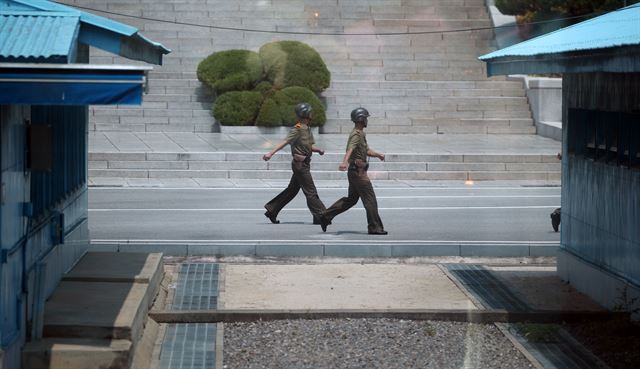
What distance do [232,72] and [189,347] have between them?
68.8 ft

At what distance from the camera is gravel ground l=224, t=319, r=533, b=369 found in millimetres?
9172

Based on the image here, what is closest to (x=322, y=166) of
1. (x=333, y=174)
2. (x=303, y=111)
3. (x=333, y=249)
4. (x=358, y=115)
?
(x=333, y=174)

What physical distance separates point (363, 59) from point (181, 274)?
22.3 metres

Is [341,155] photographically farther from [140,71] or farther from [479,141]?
[140,71]

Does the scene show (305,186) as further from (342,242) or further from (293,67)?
(293,67)

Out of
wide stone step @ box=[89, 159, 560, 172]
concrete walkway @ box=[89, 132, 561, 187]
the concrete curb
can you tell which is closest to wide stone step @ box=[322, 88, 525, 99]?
concrete walkway @ box=[89, 132, 561, 187]

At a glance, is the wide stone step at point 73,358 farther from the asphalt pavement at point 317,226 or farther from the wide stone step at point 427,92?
A: the wide stone step at point 427,92

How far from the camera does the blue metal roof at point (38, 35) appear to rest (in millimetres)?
7004

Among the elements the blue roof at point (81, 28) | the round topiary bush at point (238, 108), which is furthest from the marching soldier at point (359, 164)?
the round topiary bush at point (238, 108)

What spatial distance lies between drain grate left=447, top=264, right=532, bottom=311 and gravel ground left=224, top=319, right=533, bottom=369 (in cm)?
73

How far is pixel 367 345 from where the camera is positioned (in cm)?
963

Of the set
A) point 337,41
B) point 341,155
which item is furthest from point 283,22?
point 341,155

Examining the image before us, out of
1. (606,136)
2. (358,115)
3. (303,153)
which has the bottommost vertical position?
(303,153)

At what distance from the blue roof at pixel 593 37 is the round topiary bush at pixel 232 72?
59.5 ft
